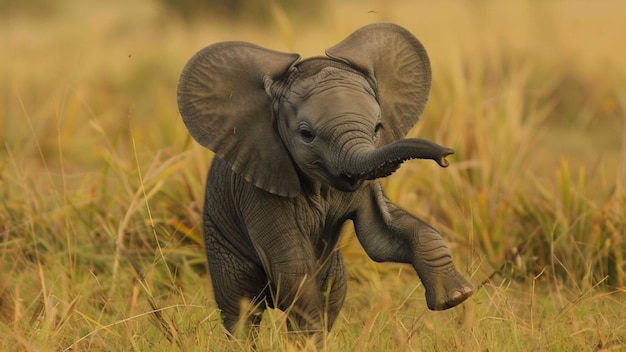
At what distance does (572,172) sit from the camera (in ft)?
29.7

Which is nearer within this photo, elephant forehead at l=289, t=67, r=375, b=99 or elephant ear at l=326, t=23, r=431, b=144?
elephant forehead at l=289, t=67, r=375, b=99

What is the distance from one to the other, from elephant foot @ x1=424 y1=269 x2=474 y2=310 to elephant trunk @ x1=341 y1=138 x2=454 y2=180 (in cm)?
52

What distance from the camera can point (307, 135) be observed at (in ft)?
14.1

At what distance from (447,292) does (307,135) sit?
74 centimetres

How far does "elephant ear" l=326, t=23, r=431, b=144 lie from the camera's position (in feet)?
15.3

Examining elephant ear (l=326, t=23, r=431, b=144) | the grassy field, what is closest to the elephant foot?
the grassy field

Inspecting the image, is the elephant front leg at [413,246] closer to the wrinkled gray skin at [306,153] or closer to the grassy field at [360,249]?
the wrinkled gray skin at [306,153]

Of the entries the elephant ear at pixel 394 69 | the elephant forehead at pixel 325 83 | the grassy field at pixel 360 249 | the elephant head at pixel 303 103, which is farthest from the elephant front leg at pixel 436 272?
the elephant forehead at pixel 325 83

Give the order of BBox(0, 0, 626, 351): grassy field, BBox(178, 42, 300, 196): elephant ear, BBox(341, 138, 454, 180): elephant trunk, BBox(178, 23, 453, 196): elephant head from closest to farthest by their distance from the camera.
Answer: BBox(341, 138, 454, 180): elephant trunk, BBox(178, 23, 453, 196): elephant head, BBox(178, 42, 300, 196): elephant ear, BBox(0, 0, 626, 351): grassy field

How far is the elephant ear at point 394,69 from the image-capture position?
15.3ft

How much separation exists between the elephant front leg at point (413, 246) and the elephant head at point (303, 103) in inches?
10.7

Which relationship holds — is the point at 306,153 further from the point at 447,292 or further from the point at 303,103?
the point at 447,292

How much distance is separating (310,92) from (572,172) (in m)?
5.14

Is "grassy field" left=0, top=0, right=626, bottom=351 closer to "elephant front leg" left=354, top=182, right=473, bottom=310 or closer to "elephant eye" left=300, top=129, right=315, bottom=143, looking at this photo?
"elephant front leg" left=354, top=182, right=473, bottom=310
